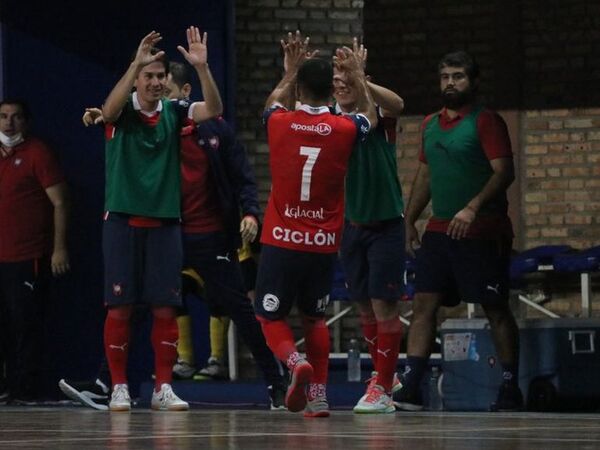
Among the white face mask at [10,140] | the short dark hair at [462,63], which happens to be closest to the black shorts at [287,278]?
the short dark hair at [462,63]

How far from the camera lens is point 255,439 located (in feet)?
20.7

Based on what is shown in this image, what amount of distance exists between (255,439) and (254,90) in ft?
26.2

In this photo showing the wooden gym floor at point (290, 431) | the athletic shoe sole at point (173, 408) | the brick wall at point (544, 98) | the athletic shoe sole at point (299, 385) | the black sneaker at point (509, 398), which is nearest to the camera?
the wooden gym floor at point (290, 431)

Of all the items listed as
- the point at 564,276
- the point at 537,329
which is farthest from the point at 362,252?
the point at 564,276

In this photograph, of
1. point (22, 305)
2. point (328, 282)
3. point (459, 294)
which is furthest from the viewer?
point (22, 305)

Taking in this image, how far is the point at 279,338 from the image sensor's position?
8.65 meters

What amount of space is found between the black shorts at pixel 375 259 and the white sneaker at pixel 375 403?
47 centimetres

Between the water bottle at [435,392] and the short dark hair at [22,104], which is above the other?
the short dark hair at [22,104]

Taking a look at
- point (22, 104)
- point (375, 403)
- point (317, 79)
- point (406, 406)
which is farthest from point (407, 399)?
point (22, 104)

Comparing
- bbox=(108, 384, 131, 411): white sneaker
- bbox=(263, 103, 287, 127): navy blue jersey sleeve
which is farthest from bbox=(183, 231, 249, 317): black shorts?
bbox=(263, 103, 287, 127): navy blue jersey sleeve

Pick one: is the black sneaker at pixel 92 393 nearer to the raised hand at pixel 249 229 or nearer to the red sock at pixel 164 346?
the red sock at pixel 164 346

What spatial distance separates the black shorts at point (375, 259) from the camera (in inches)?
371

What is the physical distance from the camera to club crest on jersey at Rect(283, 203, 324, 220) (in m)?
8.66

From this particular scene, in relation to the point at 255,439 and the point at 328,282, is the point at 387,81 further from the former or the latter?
the point at 255,439
